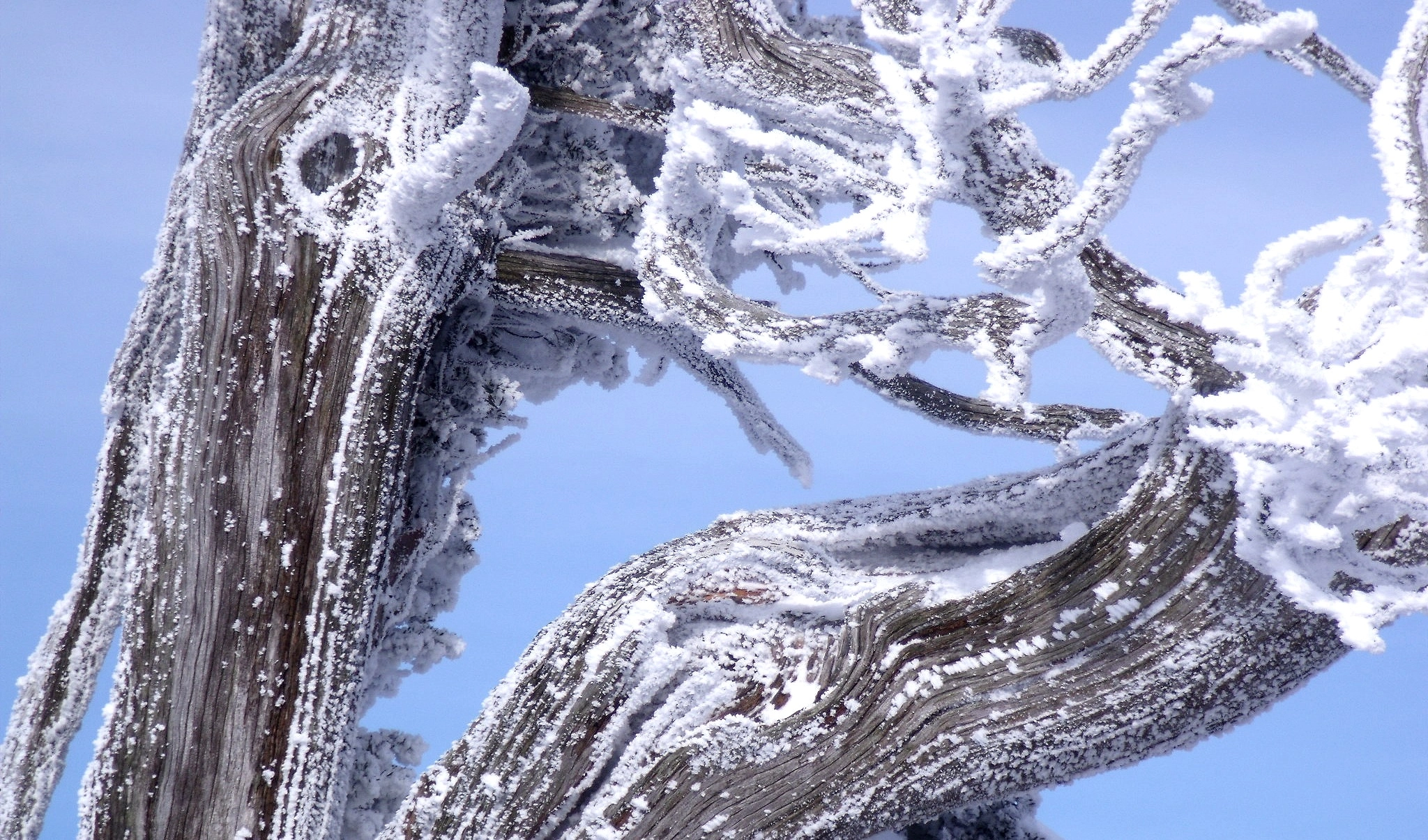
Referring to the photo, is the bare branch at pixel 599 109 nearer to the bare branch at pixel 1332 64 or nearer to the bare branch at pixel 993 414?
the bare branch at pixel 993 414

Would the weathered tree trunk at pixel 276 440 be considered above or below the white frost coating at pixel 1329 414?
above

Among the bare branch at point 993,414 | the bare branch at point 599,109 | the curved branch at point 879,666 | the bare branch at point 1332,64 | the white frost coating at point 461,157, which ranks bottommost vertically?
the curved branch at point 879,666

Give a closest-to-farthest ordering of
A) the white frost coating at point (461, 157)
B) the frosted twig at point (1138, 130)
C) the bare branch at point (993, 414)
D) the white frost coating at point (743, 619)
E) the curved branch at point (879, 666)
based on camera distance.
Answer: the frosted twig at point (1138, 130), the curved branch at point (879, 666), the white frost coating at point (743, 619), the white frost coating at point (461, 157), the bare branch at point (993, 414)

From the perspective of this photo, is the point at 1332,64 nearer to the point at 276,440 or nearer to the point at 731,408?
the point at 731,408

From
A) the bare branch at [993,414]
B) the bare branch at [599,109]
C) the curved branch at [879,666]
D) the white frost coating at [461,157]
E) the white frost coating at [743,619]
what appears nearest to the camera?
the curved branch at [879,666]

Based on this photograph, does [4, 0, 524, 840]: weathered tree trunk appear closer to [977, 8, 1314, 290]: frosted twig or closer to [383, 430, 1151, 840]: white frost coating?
[383, 430, 1151, 840]: white frost coating

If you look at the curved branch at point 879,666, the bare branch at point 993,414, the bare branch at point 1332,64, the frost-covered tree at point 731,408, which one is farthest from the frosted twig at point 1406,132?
the bare branch at point 993,414

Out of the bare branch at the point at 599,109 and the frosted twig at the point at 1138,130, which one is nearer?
the frosted twig at the point at 1138,130

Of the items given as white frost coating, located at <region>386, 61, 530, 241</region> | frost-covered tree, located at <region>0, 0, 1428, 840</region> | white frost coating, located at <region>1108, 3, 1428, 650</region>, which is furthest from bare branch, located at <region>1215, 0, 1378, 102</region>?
white frost coating, located at <region>386, 61, 530, 241</region>

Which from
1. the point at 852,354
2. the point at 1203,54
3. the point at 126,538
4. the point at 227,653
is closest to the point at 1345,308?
the point at 1203,54

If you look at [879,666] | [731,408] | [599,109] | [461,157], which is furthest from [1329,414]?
[599,109]
